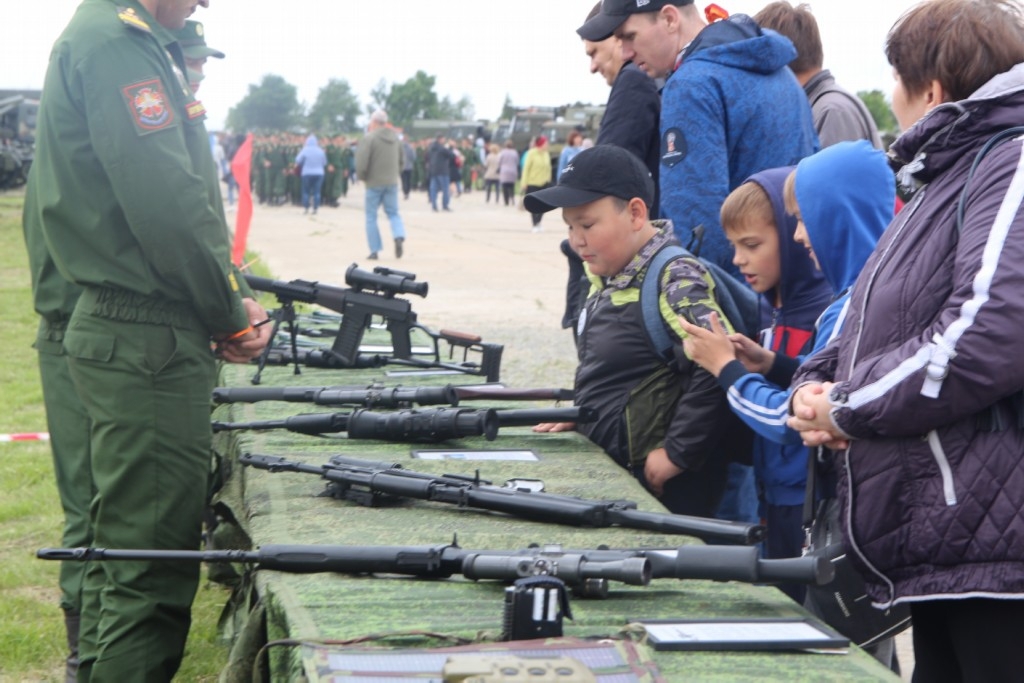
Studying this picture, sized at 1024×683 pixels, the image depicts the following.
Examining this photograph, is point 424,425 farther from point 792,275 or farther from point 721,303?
point 792,275

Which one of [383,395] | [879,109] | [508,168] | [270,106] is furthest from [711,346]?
[270,106]

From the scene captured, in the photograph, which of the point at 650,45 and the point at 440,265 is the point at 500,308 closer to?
the point at 440,265

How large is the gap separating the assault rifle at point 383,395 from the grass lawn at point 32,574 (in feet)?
2.96

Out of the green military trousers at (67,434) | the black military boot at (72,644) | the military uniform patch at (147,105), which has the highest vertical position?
the military uniform patch at (147,105)

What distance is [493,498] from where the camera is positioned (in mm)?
3172

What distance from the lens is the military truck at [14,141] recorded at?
27.1 metres

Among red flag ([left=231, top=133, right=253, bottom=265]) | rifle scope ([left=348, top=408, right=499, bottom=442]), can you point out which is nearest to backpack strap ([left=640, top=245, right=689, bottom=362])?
rifle scope ([left=348, top=408, right=499, bottom=442])

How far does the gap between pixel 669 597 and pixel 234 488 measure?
182 centimetres

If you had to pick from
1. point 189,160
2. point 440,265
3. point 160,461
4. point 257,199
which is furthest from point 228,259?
point 257,199

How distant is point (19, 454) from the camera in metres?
7.33

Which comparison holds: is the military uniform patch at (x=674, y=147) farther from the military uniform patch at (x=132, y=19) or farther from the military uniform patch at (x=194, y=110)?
the military uniform patch at (x=132, y=19)

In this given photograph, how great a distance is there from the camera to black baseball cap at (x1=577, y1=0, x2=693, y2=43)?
14.9 ft

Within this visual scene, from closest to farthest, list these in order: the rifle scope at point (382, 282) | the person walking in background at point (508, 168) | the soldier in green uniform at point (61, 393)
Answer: the soldier in green uniform at point (61, 393) < the rifle scope at point (382, 282) < the person walking in background at point (508, 168)

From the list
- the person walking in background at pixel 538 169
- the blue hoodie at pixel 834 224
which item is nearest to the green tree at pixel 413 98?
the person walking in background at pixel 538 169
